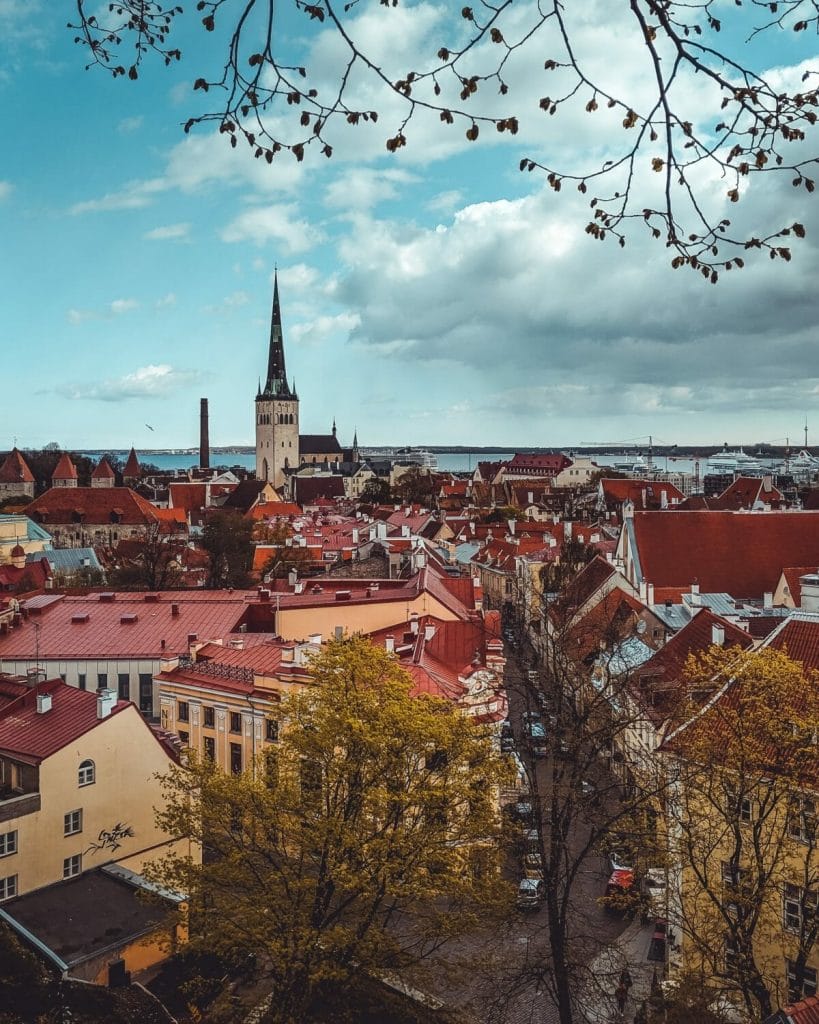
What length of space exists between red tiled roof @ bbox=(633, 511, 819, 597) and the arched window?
2698cm

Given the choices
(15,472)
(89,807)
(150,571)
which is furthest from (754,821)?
(15,472)

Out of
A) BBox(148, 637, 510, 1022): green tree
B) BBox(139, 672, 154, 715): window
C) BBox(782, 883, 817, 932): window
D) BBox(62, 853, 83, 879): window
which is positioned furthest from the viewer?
BBox(139, 672, 154, 715): window

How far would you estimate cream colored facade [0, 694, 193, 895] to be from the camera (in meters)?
16.8

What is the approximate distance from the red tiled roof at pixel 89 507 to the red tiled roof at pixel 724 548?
5113 cm

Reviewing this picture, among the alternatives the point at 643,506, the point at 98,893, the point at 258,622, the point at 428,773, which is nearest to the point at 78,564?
the point at 258,622

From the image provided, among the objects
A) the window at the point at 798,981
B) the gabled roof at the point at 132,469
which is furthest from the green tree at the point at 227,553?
the gabled roof at the point at 132,469

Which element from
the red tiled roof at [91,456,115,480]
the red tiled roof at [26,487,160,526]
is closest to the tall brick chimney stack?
the red tiled roof at [91,456,115,480]

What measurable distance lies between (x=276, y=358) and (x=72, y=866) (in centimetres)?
13053

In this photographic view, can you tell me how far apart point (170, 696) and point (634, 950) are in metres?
13.4

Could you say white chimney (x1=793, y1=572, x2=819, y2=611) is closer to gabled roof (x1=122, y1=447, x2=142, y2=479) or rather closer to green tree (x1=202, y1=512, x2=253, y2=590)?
green tree (x1=202, y1=512, x2=253, y2=590)

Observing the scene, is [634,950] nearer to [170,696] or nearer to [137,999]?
[137,999]

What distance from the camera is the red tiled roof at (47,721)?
17.6 metres

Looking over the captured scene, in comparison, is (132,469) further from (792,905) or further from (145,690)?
(792,905)

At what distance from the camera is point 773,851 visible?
619 inches
